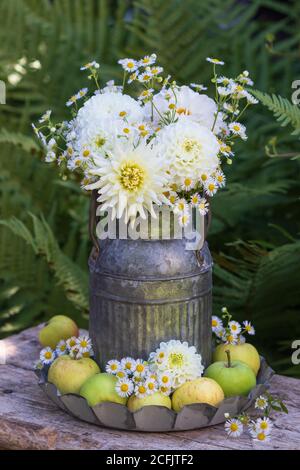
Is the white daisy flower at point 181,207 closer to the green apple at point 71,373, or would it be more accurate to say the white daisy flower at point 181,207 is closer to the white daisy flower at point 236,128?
the white daisy flower at point 236,128

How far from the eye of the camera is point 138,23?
2.15 meters

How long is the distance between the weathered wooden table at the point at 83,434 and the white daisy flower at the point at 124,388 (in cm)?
6

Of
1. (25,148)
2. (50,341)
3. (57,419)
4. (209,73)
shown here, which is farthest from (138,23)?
(57,419)

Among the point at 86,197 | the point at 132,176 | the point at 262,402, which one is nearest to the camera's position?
the point at 132,176

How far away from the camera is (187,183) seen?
112 cm

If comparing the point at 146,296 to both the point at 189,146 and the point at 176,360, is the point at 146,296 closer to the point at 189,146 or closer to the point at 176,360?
the point at 176,360

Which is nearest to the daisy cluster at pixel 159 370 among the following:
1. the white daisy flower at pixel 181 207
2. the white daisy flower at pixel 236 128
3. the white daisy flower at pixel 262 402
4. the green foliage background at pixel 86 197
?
the white daisy flower at pixel 262 402

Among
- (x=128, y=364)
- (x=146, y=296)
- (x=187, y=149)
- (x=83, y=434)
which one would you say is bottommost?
(x=83, y=434)

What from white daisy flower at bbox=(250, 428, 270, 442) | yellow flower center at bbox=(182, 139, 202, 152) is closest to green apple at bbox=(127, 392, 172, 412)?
white daisy flower at bbox=(250, 428, 270, 442)

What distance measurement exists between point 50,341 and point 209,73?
1.02m

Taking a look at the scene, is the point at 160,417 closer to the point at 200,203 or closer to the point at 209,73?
the point at 200,203

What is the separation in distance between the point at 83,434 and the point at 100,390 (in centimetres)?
7

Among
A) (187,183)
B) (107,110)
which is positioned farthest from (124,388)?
(107,110)

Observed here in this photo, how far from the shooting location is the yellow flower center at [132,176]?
1092 mm
